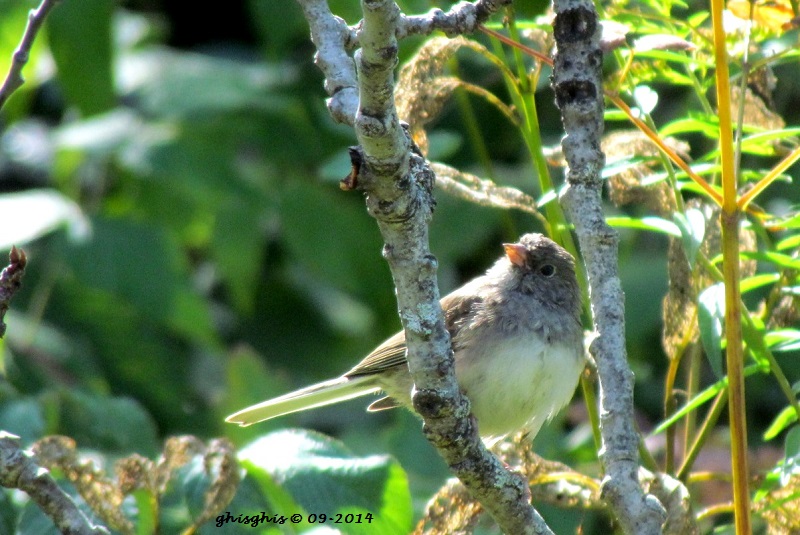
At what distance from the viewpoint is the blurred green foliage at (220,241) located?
12.2ft

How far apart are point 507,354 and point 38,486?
1.63 m

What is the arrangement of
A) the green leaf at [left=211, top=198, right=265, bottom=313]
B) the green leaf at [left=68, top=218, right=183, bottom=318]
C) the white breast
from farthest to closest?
the green leaf at [left=211, top=198, right=265, bottom=313] → the green leaf at [left=68, top=218, right=183, bottom=318] → the white breast

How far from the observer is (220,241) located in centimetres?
455

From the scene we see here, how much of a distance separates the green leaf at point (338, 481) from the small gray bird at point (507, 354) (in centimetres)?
72

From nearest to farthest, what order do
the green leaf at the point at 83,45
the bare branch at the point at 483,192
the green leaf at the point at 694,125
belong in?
1. the green leaf at the point at 694,125
2. the bare branch at the point at 483,192
3. the green leaf at the point at 83,45

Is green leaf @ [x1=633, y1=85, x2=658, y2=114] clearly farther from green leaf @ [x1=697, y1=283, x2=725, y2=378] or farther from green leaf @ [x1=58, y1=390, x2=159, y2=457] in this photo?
green leaf @ [x1=58, y1=390, x2=159, y2=457]

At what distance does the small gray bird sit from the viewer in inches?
121

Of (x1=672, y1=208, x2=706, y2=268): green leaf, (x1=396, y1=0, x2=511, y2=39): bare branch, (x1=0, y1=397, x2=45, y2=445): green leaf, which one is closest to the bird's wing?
(x1=0, y1=397, x2=45, y2=445): green leaf

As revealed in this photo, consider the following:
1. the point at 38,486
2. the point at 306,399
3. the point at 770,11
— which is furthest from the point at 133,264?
the point at 770,11

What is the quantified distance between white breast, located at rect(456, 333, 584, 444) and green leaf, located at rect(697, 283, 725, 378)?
3.97 feet

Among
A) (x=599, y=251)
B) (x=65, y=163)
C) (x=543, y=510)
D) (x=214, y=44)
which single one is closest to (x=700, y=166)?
(x=599, y=251)

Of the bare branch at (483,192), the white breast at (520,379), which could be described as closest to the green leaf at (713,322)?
the bare branch at (483,192)

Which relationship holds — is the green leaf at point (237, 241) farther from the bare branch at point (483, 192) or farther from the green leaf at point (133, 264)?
the bare branch at point (483, 192)

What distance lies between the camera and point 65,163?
495 centimetres
